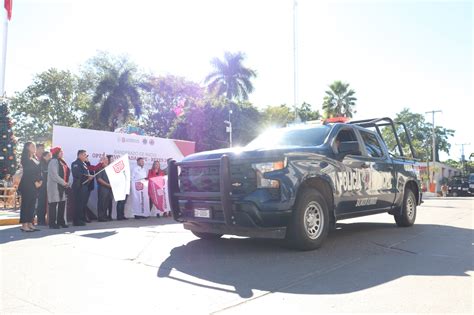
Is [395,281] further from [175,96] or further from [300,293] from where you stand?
[175,96]

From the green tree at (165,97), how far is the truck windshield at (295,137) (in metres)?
37.9

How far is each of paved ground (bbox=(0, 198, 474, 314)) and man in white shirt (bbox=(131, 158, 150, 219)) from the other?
4159 mm

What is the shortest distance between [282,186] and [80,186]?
626 centimetres

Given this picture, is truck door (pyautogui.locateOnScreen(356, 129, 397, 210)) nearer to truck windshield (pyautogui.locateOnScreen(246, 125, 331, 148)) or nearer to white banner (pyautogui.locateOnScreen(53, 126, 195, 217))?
truck windshield (pyautogui.locateOnScreen(246, 125, 331, 148))

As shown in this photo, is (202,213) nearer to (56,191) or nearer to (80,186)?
(56,191)

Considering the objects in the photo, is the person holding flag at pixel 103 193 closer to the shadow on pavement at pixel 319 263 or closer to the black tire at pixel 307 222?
the shadow on pavement at pixel 319 263

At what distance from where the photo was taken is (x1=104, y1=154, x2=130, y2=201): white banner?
10.2 m

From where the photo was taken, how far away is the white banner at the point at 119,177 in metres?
10.2

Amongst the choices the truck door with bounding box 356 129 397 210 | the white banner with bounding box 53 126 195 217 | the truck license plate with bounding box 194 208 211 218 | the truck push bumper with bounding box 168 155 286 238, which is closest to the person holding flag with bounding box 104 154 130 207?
the white banner with bounding box 53 126 195 217

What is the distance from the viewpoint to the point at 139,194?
452 inches

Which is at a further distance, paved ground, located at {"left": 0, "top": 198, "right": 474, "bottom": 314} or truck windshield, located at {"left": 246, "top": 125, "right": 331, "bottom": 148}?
truck windshield, located at {"left": 246, "top": 125, "right": 331, "bottom": 148}

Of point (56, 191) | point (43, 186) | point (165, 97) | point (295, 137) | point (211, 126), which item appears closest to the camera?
point (295, 137)

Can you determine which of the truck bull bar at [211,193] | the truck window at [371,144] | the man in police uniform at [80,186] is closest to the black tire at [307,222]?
the truck bull bar at [211,193]

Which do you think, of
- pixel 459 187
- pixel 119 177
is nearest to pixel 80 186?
pixel 119 177
